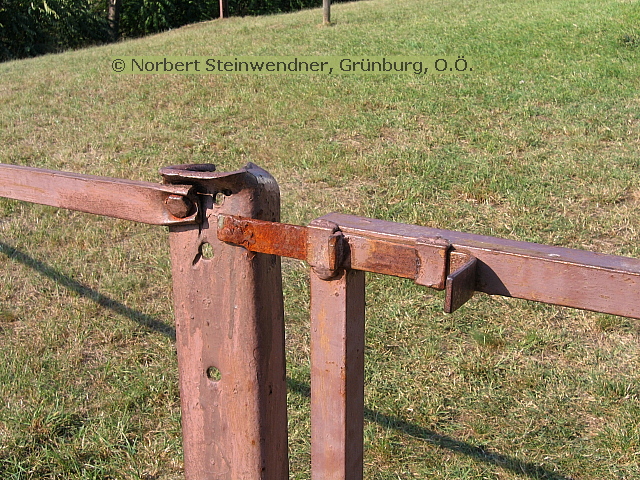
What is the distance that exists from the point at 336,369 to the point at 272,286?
25 cm

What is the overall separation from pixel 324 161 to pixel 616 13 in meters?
6.26

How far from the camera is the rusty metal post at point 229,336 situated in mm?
1335

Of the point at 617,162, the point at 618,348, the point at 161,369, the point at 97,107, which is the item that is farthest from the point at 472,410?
the point at 97,107

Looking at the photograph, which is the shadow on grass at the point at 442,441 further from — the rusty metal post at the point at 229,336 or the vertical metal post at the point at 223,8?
the vertical metal post at the point at 223,8

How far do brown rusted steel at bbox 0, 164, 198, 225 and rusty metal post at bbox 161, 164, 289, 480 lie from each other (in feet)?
0.10

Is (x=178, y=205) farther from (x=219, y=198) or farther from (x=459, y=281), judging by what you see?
(x=459, y=281)

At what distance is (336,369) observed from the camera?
1258 millimetres

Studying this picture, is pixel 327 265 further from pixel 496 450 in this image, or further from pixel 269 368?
pixel 496 450

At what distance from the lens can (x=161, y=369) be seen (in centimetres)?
321

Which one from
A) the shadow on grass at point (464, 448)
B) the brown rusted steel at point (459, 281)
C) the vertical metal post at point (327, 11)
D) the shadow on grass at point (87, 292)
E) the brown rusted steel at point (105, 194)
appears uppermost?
the vertical metal post at point (327, 11)

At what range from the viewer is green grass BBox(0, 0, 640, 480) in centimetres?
270

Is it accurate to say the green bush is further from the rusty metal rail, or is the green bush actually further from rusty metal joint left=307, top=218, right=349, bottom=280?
rusty metal joint left=307, top=218, right=349, bottom=280

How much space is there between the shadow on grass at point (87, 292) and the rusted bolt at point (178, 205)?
2203mm

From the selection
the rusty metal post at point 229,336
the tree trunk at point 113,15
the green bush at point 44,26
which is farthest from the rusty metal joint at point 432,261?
the tree trunk at point 113,15
